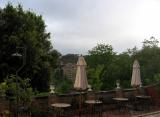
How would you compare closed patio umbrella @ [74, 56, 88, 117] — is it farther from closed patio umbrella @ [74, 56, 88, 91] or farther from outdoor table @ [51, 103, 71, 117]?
outdoor table @ [51, 103, 71, 117]

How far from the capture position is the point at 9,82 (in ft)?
57.3

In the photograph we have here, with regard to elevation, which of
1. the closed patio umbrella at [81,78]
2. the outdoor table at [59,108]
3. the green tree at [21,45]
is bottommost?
the outdoor table at [59,108]

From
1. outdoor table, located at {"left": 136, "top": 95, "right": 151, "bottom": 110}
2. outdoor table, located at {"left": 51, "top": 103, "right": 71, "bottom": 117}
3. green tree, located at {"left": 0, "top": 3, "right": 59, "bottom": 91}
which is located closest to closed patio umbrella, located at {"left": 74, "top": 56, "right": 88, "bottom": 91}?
outdoor table, located at {"left": 51, "top": 103, "right": 71, "bottom": 117}

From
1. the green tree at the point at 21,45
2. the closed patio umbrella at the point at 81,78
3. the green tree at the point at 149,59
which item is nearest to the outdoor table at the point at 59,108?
the closed patio umbrella at the point at 81,78

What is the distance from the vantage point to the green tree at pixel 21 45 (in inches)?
981

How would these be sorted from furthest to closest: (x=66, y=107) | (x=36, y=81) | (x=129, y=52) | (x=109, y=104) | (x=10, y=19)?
(x=129, y=52)
(x=36, y=81)
(x=10, y=19)
(x=109, y=104)
(x=66, y=107)

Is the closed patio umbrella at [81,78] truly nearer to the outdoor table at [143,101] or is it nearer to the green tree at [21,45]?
the outdoor table at [143,101]

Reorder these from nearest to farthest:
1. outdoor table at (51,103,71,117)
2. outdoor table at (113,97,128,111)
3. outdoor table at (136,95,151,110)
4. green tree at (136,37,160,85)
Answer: outdoor table at (51,103,71,117)
outdoor table at (113,97,128,111)
outdoor table at (136,95,151,110)
green tree at (136,37,160,85)

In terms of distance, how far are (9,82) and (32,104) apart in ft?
5.19

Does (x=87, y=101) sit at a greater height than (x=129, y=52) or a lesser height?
lesser

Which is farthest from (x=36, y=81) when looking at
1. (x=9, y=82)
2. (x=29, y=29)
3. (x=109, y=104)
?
(x=9, y=82)

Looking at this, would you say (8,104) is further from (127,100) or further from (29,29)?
(29,29)

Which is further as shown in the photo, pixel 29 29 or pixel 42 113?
pixel 29 29

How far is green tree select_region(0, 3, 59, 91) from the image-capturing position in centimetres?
2491
